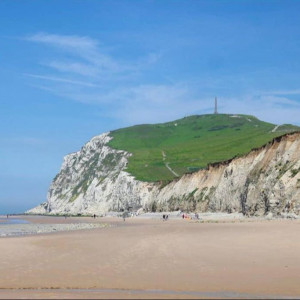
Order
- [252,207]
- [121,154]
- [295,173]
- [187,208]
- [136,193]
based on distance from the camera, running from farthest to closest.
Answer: [121,154] → [136,193] → [187,208] → [252,207] → [295,173]

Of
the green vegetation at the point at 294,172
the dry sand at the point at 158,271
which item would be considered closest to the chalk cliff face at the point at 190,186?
the green vegetation at the point at 294,172

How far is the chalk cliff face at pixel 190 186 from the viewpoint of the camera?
49.7 m

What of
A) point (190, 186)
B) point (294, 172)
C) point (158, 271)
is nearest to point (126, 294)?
point (158, 271)

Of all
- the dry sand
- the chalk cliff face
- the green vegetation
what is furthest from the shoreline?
the green vegetation

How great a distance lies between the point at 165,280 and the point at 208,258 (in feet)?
15.0

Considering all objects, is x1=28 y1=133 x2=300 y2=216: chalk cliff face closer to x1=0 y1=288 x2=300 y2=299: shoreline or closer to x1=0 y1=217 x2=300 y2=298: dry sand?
x1=0 y1=217 x2=300 y2=298: dry sand

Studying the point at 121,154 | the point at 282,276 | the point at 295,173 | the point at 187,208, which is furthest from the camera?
the point at 121,154

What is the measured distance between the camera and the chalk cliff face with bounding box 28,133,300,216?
1957 inches

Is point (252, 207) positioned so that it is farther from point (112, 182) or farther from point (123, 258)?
point (112, 182)

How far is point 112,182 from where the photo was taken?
142125 mm

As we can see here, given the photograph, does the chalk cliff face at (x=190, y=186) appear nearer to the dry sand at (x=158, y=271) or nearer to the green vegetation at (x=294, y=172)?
the green vegetation at (x=294, y=172)

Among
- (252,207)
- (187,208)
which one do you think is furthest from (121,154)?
(252,207)

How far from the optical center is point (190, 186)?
290 ft

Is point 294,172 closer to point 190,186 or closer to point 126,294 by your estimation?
point 126,294
